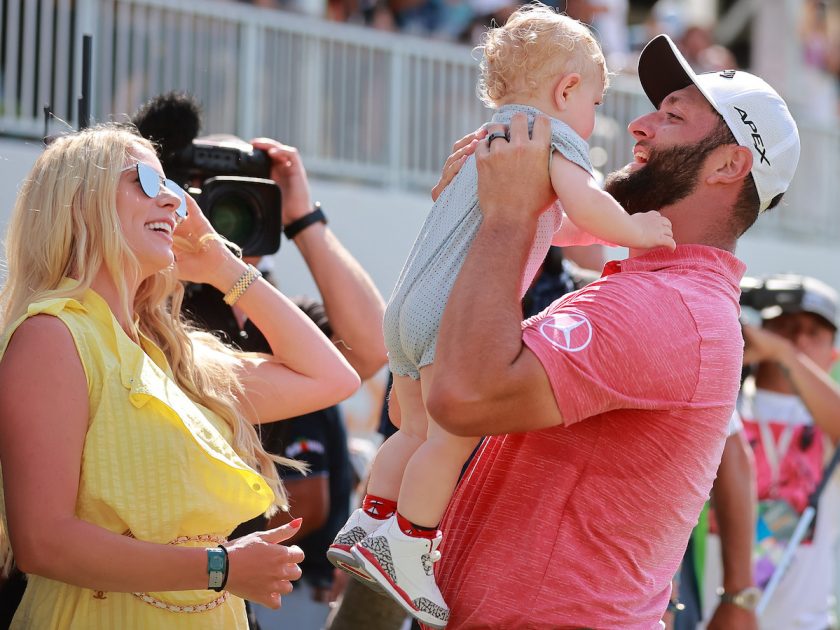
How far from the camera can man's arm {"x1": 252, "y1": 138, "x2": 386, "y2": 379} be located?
3.95 meters

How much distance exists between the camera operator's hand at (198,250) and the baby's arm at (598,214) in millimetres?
1114

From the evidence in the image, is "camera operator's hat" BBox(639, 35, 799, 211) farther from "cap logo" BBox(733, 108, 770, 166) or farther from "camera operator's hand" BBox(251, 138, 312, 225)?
"camera operator's hand" BBox(251, 138, 312, 225)

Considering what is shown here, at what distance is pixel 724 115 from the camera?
2799 millimetres

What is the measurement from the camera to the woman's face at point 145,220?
2920 mm

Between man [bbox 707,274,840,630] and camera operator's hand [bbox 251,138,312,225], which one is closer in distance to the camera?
camera operator's hand [bbox 251,138,312,225]

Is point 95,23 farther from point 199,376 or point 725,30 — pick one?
point 725,30

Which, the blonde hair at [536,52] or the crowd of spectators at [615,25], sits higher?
the crowd of spectators at [615,25]

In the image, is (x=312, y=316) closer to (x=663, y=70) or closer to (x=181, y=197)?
(x=181, y=197)

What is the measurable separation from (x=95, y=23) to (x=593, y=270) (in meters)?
4.26

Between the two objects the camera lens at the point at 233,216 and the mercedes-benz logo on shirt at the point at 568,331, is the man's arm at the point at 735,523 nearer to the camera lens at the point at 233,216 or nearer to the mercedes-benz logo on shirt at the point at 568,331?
the camera lens at the point at 233,216

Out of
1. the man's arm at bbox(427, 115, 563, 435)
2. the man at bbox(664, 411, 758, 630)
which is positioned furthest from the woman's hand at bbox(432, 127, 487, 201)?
the man at bbox(664, 411, 758, 630)

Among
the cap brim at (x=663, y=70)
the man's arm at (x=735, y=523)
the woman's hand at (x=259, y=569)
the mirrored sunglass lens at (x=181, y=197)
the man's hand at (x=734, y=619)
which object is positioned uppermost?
the cap brim at (x=663, y=70)

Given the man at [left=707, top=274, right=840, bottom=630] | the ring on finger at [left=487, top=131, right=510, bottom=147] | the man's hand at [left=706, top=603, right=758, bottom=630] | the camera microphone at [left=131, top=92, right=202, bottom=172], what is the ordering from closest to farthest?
the ring on finger at [left=487, top=131, right=510, bottom=147] < the camera microphone at [left=131, top=92, right=202, bottom=172] < the man's hand at [left=706, top=603, right=758, bottom=630] < the man at [left=707, top=274, right=840, bottom=630]

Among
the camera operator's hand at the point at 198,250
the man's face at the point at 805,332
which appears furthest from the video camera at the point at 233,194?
the man's face at the point at 805,332
